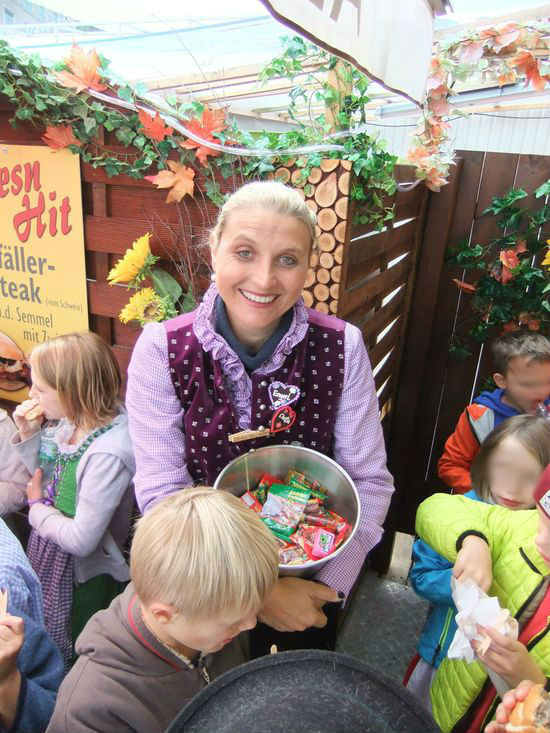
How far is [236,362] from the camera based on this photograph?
1358 millimetres

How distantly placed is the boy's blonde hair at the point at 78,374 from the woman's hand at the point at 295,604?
99cm

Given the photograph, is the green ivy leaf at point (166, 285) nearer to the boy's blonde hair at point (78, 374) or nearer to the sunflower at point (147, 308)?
the sunflower at point (147, 308)

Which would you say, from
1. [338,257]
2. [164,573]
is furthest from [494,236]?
[164,573]

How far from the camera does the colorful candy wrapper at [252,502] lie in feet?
4.26

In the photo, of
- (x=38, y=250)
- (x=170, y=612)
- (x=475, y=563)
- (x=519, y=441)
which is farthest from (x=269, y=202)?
(x=38, y=250)

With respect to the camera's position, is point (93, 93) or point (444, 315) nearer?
point (93, 93)

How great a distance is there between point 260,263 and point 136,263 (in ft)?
2.64

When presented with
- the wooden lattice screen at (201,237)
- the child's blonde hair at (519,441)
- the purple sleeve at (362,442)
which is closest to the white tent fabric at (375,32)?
the wooden lattice screen at (201,237)

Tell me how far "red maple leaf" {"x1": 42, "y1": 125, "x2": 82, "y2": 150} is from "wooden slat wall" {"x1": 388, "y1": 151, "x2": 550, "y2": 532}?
219 centimetres

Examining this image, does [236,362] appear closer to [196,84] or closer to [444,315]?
[196,84]

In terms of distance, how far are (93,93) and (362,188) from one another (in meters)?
1.03

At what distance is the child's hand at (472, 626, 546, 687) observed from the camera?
1.01m

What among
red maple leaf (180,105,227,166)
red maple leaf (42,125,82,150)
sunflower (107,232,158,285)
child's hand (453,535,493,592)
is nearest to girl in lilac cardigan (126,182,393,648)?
child's hand (453,535,493,592)

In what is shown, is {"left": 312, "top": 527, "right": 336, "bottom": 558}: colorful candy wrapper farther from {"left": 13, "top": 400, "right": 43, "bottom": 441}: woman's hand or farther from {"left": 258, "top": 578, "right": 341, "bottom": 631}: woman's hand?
{"left": 13, "top": 400, "right": 43, "bottom": 441}: woman's hand
